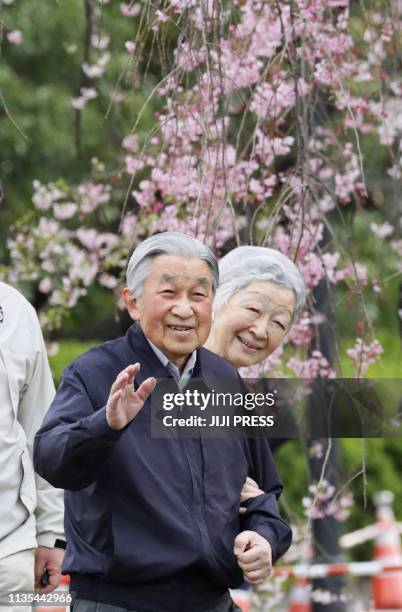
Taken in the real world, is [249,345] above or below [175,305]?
above

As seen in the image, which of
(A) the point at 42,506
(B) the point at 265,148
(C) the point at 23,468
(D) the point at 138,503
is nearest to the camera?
(D) the point at 138,503

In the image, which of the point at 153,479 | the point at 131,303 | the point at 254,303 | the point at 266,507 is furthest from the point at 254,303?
→ the point at 153,479

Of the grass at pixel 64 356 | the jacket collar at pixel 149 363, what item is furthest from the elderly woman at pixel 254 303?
the grass at pixel 64 356

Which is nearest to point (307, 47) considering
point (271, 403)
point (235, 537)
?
point (271, 403)

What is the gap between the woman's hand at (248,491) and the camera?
3.24 meters

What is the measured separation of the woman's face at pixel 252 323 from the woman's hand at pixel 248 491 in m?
0.52

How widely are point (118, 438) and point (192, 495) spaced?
11.6 inches

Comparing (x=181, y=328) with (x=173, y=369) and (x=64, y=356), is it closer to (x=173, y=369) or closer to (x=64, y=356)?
(x=173, y=369)

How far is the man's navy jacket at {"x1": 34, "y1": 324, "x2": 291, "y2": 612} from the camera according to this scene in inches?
119

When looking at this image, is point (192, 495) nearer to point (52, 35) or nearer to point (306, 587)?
point (306, 587)

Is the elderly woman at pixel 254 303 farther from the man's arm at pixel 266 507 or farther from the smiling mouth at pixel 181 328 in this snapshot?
the smiling mouth at pixel 181 328

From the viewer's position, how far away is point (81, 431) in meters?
2.92

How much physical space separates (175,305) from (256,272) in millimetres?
582

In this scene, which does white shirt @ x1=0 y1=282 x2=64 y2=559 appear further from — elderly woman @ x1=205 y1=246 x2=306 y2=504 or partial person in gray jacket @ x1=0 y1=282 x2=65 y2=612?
elderly woman @ x1=205 y1=246 x2=306 y2=504
